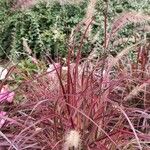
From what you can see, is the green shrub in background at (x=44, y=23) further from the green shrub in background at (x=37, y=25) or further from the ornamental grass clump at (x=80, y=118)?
the ornamental grass clump at (x=80, y=118)

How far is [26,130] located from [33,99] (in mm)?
459

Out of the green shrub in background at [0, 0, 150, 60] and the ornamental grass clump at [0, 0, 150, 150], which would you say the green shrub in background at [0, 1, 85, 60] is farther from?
the ornamental grass clump at [0, 0, 150, 150]

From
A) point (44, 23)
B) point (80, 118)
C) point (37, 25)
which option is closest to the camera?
point (80, 118)

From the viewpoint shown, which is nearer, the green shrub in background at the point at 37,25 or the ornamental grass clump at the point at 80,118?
the ornamental grass clump at the point at 80,118

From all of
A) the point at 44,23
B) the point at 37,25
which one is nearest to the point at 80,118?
the point at 37,25

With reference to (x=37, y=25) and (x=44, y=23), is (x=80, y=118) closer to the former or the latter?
(x=37, y=25)

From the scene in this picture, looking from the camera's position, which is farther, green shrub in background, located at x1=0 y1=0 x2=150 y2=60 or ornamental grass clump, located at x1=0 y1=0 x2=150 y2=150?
green shrub in background, located at x1=0 y1=0 x2=150 y2=60

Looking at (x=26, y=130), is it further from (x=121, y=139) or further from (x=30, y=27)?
(x=30, y=27)

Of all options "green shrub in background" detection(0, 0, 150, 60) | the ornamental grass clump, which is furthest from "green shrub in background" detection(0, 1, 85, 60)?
the ornamental grass clump

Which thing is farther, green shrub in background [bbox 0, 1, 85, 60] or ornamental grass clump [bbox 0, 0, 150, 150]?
green shrub in background [bbox 0, 1, 85, 60]

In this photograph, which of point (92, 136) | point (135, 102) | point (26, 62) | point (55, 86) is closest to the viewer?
point (92, 136)

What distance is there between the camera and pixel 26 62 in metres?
4.64

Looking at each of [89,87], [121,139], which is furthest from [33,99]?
[121,139]

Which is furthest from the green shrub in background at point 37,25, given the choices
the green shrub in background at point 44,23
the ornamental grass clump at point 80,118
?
the ornamental grass clump at point 80,118
